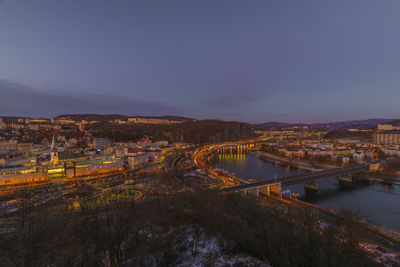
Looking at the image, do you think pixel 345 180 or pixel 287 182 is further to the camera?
pixel 345 180

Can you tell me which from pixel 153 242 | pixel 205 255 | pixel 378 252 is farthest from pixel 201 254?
pixel 378 252

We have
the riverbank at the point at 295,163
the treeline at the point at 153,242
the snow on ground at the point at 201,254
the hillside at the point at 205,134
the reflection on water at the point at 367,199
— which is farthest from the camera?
the hillside at the point at 205,134

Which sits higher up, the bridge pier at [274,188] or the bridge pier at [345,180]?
the bridge pier at [274,188]

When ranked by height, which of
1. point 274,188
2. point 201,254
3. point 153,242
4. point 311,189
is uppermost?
point 153,242

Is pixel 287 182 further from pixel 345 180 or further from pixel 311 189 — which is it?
pixel 345 180

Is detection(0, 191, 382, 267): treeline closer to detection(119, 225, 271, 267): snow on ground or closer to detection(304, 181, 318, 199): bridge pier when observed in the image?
detection(119, 225, 271, 267): snow on ground

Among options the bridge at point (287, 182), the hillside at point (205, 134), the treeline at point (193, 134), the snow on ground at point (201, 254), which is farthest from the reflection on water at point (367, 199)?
the treeline at point (193, 134)

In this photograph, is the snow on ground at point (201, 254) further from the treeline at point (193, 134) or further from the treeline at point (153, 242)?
the treeline at point (193, 134)

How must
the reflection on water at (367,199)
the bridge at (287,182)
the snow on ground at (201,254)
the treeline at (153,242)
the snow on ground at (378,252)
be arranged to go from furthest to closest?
the bridge at (287,182) < the reflection on water at (367,199) < the snow on ground at (378,252) < the snow on ground at (201,254) < the treeline at (153,242)

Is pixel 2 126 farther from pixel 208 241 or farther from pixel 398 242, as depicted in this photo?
pixel 398 242

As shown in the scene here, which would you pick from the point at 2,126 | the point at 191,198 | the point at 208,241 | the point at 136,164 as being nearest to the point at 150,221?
the point at 208,241

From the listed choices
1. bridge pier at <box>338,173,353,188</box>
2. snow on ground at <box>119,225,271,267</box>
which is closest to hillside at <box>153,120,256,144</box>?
bridge pier at <box>338,173,353,188</box>
